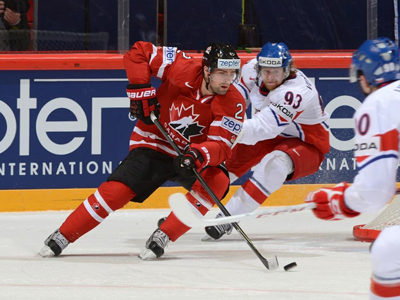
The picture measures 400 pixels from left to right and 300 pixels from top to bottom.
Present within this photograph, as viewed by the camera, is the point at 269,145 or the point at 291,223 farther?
the point at 291,223

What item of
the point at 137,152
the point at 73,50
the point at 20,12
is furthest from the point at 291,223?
the point at 20,12

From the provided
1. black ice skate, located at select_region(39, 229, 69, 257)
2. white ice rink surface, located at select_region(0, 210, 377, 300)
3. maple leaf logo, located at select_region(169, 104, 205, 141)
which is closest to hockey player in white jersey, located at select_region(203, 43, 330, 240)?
white ice rink surface, located at select_region(0, 210, 377, 300)

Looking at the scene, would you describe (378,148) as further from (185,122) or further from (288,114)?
(288,114)

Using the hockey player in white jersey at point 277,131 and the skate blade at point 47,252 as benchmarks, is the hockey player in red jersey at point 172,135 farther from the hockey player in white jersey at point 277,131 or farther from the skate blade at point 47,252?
the hockey player in white jersey at point 277,131

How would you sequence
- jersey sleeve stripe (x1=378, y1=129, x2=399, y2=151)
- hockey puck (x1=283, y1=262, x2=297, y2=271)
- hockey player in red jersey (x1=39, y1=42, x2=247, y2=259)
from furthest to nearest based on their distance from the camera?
1. hockey player in red jersey (x1=39, y1=42, x2=247, y2=259)
2. hockey puck (x1=283, y1=262, x2=297, y2=271)
3. jersey sleeve stripe (x1=378, y1=129, x2=399, y2=151)

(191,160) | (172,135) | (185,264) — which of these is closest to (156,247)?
(185,264)

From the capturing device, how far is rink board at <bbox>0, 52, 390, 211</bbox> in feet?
18.6

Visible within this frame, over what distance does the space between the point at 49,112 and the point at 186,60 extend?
155 cm

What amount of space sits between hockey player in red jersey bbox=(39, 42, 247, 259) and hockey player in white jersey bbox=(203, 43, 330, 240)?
0.31 meters

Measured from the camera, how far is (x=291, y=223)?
550cm

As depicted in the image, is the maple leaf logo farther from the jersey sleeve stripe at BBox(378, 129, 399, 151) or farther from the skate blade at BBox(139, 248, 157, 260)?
the jersey sleeve stripe at BBox(378, 129, 399, 151)

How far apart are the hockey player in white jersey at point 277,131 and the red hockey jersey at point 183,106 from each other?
38cm

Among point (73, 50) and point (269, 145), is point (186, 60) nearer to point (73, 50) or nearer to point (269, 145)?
point (269, 145)

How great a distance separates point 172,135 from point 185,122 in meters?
0.11
